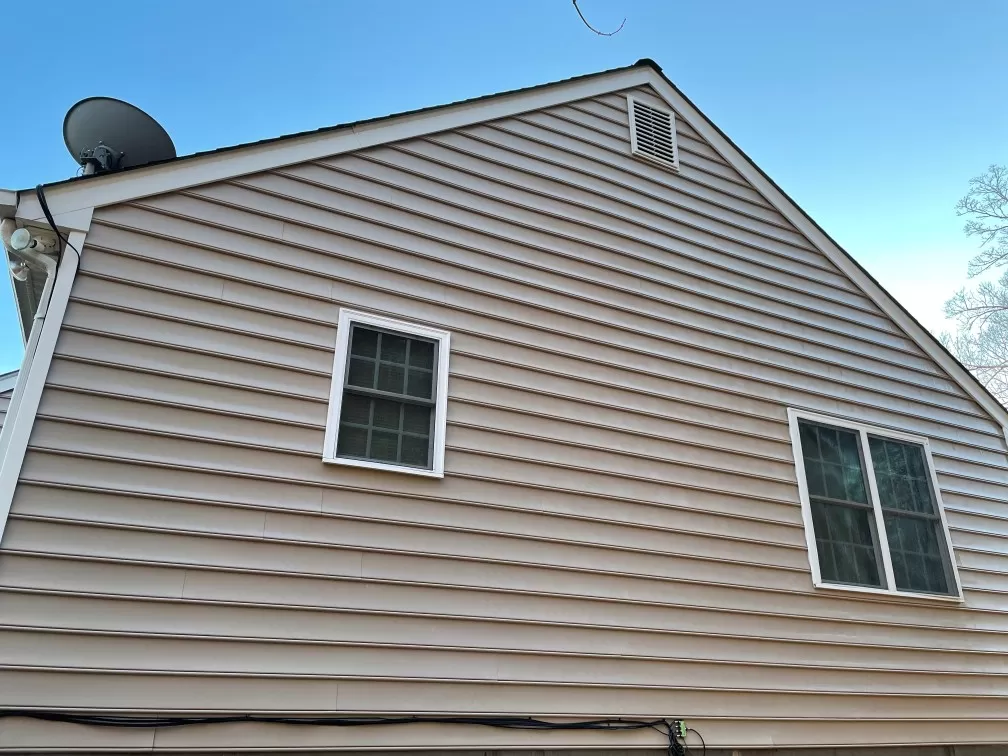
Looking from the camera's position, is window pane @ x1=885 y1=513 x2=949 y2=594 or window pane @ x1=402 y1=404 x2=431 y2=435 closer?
window pane @ x1=402 y1=404 x2=431 y2=435

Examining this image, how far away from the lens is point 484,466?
4328 mm

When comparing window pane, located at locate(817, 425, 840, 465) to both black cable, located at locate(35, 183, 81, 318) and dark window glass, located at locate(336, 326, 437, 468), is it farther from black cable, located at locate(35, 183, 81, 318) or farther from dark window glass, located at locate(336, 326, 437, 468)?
black cable, located at locate(35, 183, 81, 318)

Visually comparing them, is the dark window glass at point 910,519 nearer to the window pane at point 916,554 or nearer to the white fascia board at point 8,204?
the window pane at point 916,554

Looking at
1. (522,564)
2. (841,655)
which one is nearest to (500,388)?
(522,564)

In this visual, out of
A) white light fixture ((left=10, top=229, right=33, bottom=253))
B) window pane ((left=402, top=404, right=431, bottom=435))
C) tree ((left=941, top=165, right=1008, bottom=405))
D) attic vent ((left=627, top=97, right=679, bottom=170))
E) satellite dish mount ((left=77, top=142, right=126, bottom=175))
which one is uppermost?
tree ((left=941, top=165, right=1008, bottom=405))

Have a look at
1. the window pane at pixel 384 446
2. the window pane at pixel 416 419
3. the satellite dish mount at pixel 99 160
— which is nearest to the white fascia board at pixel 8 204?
the satellite dish mount at pixel 99 160

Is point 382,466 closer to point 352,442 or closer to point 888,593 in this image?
point 352,442

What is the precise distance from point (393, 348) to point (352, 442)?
69 cm

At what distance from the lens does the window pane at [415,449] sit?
13.6ft

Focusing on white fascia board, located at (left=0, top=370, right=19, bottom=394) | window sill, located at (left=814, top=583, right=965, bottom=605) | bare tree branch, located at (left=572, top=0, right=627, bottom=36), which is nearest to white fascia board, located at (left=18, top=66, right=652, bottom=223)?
bare tree branch, located at (left=572, top=0, right=627, bottom=36)

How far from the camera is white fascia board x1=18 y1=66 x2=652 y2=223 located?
150 inches

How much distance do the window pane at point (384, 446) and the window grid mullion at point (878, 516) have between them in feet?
13.3

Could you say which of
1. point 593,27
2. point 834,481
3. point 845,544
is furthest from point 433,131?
point 845,544

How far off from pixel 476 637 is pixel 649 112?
4.92 m
